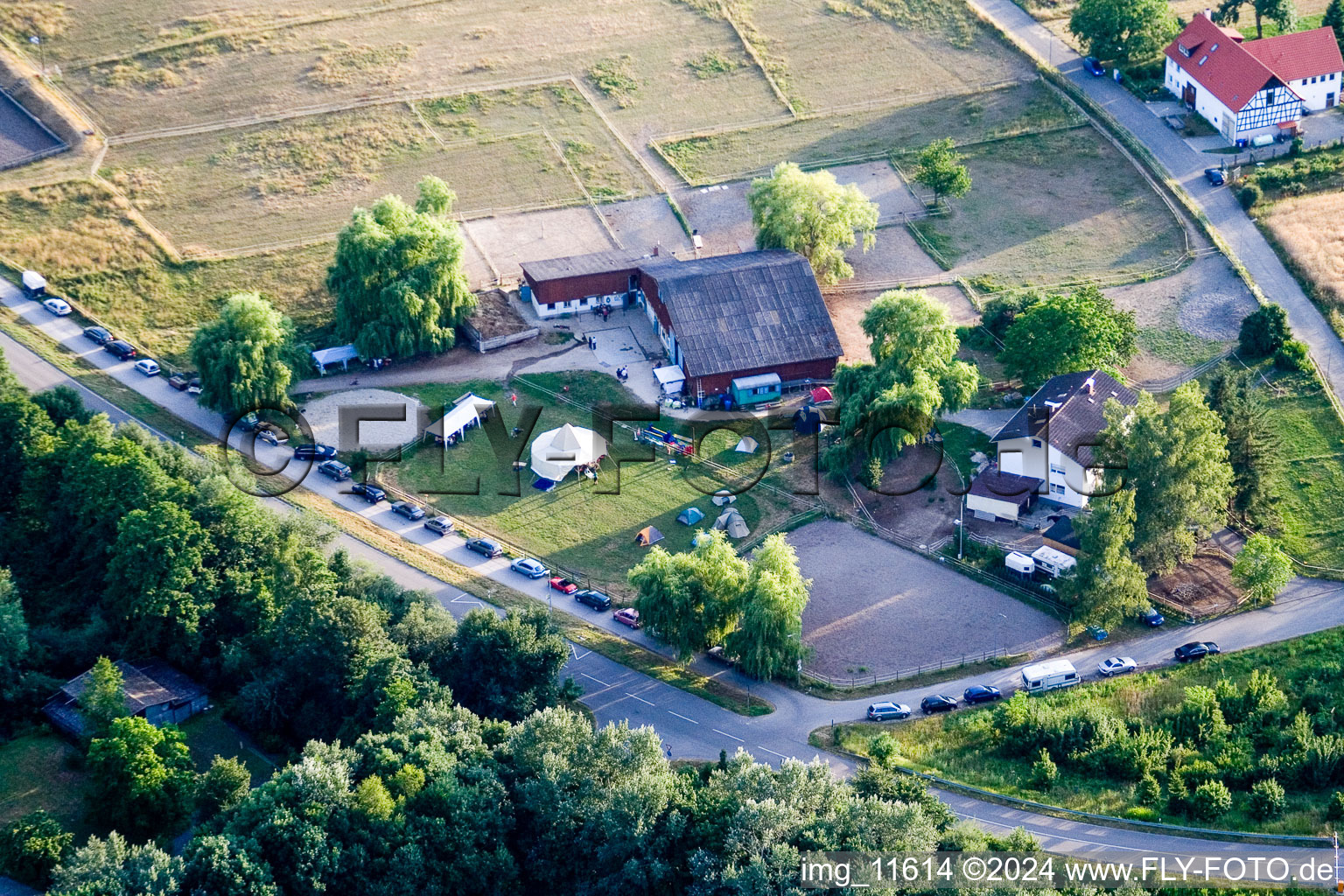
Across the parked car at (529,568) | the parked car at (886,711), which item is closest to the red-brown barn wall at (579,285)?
the parked car at (529,568)

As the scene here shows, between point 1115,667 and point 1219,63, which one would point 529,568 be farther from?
point 1219,63

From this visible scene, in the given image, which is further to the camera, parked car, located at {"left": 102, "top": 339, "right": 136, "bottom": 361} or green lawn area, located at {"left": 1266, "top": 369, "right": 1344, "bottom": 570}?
parked car, located at {"left": 102, "top": 339, "right": 136, "bottom": 361}

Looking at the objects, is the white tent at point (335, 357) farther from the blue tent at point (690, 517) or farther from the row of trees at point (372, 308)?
the blue tent at point (690, 517)

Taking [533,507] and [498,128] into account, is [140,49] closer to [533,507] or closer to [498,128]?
[498,128]

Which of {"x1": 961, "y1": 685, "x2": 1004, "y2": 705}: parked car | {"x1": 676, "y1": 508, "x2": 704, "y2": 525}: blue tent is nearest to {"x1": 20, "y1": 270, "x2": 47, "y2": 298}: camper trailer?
{"x1": 676, "y1": 508, "x2": 704, "y2": 525}: blue tent

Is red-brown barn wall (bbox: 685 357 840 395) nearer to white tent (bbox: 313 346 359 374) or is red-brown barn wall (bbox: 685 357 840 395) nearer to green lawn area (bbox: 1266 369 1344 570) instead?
white tent (bbox: 313 346 359 374)

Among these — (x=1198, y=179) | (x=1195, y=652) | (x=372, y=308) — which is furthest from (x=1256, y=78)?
(x=372, y=308)
